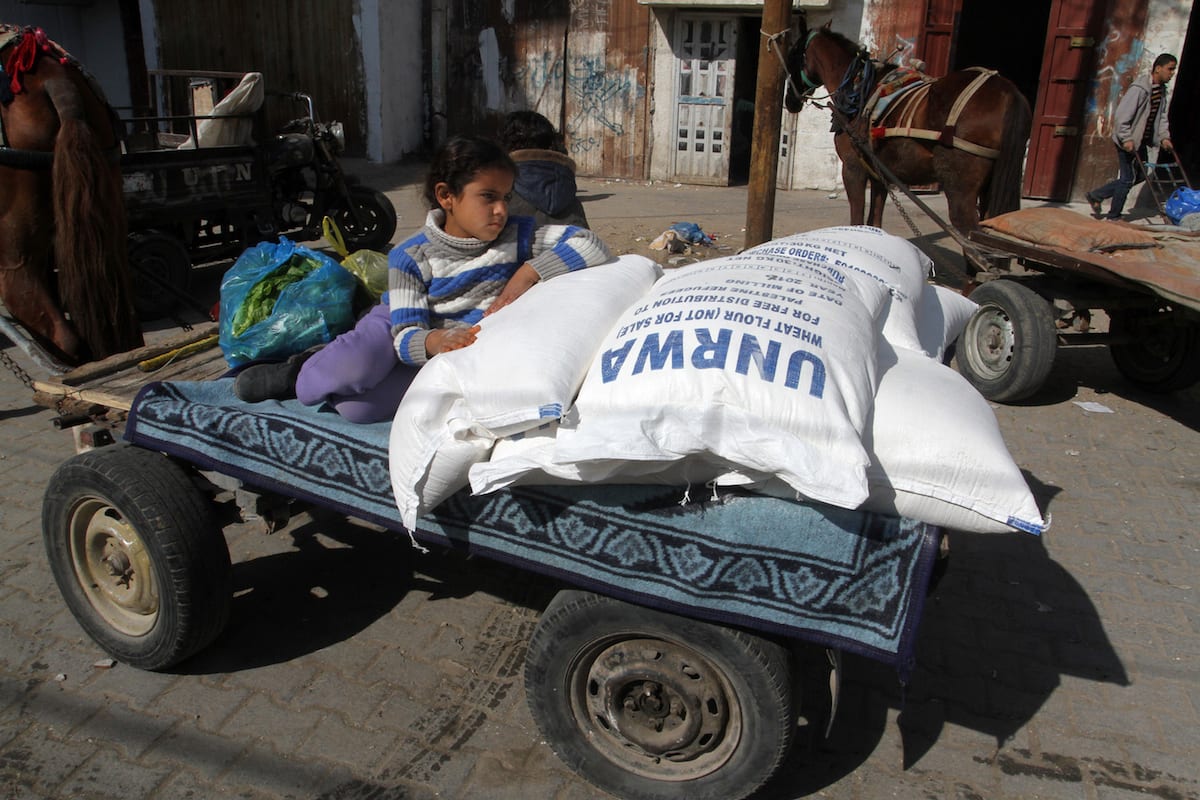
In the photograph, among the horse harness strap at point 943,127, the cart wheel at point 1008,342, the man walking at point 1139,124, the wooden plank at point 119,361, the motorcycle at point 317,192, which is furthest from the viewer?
the man walking at point 1139,124

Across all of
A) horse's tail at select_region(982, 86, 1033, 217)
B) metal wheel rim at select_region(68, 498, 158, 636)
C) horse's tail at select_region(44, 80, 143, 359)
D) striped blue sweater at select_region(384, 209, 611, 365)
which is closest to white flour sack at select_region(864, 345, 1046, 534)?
striped blue sweater at select_region(384, 209, 611, 365)

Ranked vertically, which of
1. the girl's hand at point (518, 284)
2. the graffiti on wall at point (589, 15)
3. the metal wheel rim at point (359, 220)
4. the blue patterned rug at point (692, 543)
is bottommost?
the metal wheel rim at point (359, 220)

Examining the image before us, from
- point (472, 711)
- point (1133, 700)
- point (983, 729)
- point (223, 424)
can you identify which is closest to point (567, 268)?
point (223, 424)

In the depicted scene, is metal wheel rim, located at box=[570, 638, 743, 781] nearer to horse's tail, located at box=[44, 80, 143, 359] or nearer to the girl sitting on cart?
the girl sitting on cart

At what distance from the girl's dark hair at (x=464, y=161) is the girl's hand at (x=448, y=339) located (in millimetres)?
514

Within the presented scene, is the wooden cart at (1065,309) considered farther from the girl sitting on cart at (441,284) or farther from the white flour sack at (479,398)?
the white flour sack at (479,398)

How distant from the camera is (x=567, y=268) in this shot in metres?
2.89

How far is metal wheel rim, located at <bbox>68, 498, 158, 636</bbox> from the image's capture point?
276 centimetres

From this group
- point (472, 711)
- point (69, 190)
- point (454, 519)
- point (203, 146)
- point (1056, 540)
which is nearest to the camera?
point (454, 519)

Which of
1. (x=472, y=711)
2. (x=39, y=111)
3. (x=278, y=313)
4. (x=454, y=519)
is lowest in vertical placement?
(x=472, y=711)

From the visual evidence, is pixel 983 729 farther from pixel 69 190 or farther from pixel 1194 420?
pixel 69 190

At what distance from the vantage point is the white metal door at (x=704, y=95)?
1321cm

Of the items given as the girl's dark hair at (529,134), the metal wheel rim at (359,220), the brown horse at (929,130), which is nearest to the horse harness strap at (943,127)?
the brown horse at (929,130)

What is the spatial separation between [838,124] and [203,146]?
17.8 ft
